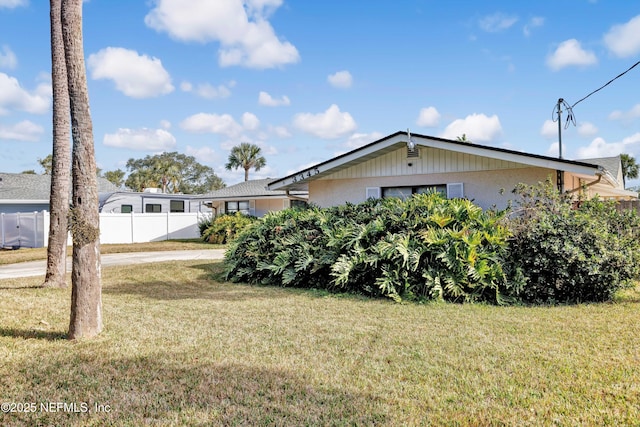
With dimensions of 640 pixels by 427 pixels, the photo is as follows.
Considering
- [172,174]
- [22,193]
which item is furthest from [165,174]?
[22,193]

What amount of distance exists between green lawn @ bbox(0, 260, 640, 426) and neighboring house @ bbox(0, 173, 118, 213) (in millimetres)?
23739

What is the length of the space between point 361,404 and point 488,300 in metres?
4.61

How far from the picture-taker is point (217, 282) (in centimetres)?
917

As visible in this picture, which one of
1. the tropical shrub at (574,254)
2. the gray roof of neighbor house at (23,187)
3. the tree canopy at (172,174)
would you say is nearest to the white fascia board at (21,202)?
the gray roof of neighbor house at (23,187)

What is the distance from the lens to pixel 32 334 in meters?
4.76

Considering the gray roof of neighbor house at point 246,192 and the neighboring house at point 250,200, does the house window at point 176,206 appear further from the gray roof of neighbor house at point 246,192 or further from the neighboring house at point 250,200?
the neighboring house at point 250,200

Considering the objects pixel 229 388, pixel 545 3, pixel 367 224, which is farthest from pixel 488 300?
pixel 545 3

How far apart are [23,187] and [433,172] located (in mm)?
27634

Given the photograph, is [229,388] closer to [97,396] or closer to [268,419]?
[268,419]

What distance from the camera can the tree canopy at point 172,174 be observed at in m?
45.1

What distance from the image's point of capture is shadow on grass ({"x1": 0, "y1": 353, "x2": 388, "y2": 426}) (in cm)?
286

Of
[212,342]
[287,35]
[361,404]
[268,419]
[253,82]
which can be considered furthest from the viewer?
[253,82]

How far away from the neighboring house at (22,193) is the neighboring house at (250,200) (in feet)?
33.1

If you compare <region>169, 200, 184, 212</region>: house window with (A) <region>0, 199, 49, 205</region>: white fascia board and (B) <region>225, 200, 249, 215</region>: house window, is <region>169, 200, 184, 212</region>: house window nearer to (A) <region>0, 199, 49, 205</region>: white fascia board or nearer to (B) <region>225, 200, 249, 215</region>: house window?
(B) <region>225, 200, 249, 215</region>: house window
